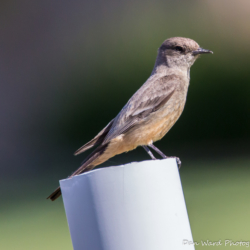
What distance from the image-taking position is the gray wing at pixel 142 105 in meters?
4.10

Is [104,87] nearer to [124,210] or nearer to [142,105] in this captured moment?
[142,105]

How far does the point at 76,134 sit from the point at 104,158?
31.7 feet

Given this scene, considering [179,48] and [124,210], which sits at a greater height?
[179,48]

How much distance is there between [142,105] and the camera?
4.24 m

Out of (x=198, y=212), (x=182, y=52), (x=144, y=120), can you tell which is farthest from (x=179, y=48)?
(x=198, y=212)

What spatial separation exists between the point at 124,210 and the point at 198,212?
780 cm

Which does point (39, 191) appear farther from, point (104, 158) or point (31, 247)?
point (104, 158)

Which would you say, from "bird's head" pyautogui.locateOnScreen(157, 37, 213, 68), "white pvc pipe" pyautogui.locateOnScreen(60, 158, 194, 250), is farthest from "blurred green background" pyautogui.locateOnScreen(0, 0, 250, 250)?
"white pvc pipe" pyautogui.locateOnScreen(60, 158, 194, 250)

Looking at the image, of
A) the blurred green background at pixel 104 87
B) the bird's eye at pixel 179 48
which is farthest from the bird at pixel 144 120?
the blurred green background at pixel 104 87

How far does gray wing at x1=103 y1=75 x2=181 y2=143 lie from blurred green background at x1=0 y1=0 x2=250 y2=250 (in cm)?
744

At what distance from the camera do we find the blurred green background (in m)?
12.5

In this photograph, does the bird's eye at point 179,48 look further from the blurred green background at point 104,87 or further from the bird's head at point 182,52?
the blurred green background at point 104,87

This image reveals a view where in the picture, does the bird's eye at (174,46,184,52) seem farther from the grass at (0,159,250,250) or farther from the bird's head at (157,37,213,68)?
the grass at (0,159,250,250)

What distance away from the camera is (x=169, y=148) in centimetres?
1360
